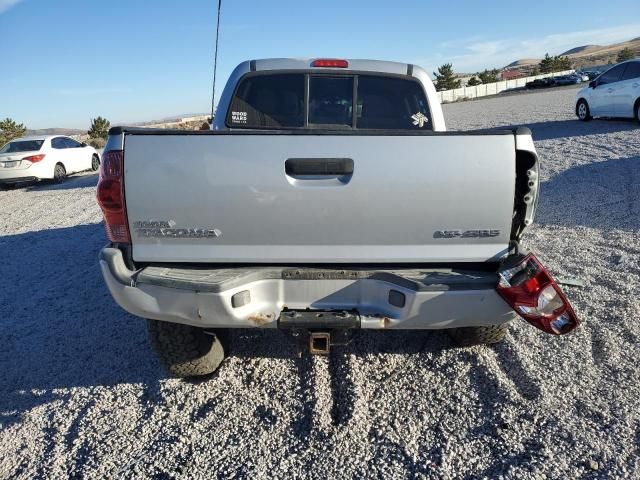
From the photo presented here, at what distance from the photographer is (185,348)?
3.12m

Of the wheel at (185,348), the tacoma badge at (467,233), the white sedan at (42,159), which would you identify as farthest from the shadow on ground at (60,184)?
the tacoma badge at (467,233)

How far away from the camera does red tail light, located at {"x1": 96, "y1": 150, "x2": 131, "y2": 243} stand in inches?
102

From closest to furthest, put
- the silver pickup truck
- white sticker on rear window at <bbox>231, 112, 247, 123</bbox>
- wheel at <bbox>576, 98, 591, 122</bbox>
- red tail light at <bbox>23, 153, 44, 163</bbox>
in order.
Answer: the silver pickup truck, white sticker on rear window at <bbox>231, 112, 247, 123</bbox>, red tail light at <bbox>23, 153, 44, 163</bbox>, wheel at <bbox>576, 98, 591, 122</bbox>

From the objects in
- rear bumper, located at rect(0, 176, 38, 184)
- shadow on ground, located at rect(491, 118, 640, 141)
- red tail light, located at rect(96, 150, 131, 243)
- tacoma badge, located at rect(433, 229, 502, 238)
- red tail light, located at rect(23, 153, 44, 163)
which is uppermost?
shadow on ground, located at rect(491, 118, 640, 141)

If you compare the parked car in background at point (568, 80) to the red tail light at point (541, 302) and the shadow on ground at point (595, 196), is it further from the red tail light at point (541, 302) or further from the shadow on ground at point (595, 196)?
the red tail light at point (541, 302)

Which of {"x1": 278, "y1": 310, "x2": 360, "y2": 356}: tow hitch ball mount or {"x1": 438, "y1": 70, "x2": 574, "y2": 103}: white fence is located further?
{"x1": 438, "y1": 70, "x2": 574, "y2": 103}: white fence

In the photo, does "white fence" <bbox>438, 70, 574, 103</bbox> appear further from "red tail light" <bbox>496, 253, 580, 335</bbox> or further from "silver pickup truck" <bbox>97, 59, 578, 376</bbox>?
"red tail light" <bbox>496, 253, 580, 335</bbox>

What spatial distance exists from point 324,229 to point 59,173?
14.1 meters

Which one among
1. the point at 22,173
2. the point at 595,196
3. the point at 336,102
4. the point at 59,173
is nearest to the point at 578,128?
the point at 595,196

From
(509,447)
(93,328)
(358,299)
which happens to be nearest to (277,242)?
(358,299)

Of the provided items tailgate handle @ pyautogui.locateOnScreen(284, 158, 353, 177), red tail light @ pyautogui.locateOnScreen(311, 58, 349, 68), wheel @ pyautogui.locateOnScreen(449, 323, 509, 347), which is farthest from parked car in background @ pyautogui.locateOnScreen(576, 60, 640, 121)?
tailgate handle @ pyautogui.locateOnScreen(284, 158, 353, 177)

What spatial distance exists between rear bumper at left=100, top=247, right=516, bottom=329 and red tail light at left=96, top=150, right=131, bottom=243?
0.14 meters

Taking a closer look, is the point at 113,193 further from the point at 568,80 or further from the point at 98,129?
the point at 568,80

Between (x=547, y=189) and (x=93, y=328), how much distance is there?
7.34 meters
